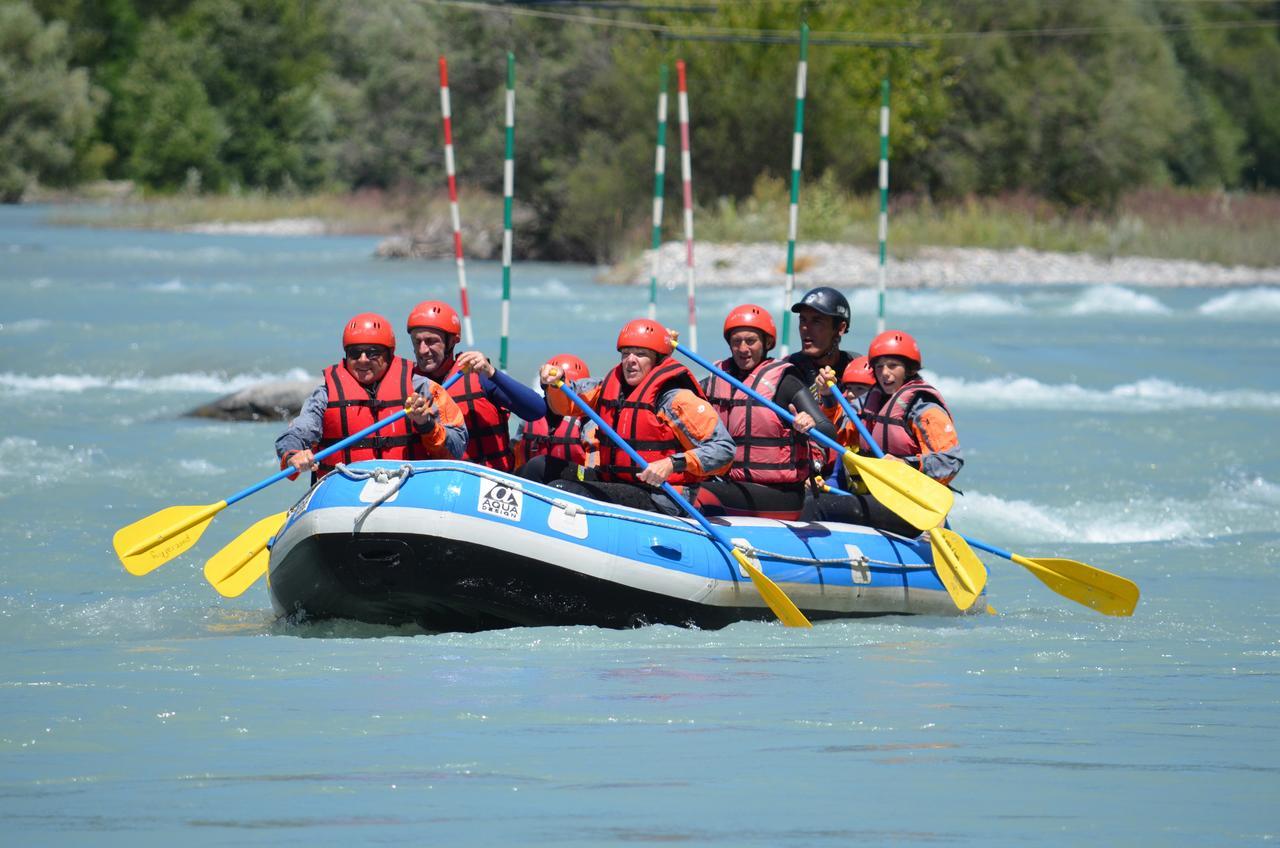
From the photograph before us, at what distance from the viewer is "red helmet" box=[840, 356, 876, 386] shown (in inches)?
309

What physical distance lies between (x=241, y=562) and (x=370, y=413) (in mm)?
834

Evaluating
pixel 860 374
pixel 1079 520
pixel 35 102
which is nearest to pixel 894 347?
pixel 860 374

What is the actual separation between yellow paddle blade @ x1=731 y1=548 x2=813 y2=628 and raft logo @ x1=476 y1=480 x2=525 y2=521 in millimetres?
926

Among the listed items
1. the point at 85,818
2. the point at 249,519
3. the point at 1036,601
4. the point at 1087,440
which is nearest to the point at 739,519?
the point at 1036,601

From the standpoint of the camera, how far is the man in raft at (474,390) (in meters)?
7.10

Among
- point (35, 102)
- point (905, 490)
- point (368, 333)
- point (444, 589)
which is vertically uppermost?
point (35, 102)

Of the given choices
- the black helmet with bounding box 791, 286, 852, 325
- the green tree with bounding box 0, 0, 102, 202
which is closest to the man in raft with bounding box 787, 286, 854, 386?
the black helmet with bounding box 791, 286, 852, 325

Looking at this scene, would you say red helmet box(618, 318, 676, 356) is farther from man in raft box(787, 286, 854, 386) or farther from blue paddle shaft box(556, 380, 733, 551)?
man in raft box(787, 286, 854, 386)

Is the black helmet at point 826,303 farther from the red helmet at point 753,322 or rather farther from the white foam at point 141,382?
the white foam at point 141,382

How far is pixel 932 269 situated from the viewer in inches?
1145

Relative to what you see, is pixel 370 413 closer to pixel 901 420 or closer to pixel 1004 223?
pixel 901 420

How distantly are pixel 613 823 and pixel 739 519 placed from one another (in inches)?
113

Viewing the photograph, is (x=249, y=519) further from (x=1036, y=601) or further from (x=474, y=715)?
(x=474, y=715)

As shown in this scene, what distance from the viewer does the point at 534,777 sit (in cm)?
489
